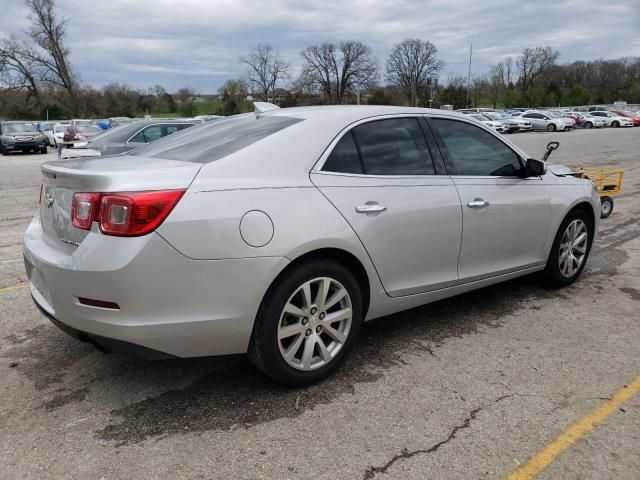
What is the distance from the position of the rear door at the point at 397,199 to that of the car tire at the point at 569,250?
1.43 meters

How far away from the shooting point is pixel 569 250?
16.5ft

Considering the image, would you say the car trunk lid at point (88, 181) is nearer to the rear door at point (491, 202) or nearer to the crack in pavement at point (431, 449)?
the crack in pavement at point (431, 449)

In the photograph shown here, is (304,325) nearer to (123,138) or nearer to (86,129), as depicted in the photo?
(123,138)

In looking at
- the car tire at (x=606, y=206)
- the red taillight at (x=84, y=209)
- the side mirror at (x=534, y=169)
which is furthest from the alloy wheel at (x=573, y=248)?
the red taillight at (x=84, y=209)

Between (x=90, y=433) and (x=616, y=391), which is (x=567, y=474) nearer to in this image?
(x=616, y=391)

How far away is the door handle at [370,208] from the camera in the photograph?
3.30 m

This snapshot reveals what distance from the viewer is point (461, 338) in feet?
13.2

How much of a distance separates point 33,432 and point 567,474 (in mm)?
2569

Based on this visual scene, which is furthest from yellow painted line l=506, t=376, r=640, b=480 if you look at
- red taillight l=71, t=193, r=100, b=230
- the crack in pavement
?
red taillight l=71, t=193, r=100, b=230

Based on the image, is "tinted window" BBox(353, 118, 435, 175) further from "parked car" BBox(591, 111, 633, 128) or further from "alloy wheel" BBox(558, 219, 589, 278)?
"parked car" BBox(591, 111, 633, 128)

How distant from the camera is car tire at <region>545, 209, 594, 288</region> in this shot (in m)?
4.88

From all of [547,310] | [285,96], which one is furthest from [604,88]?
[547,310]

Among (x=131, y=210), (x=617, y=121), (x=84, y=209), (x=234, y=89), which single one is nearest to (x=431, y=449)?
(x=131, y=210)

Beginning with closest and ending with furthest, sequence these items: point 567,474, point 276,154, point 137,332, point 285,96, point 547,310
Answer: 1. point 567,474
2. point 137,332
3. point 276,154
4. point 547,310
5. point 285,96
